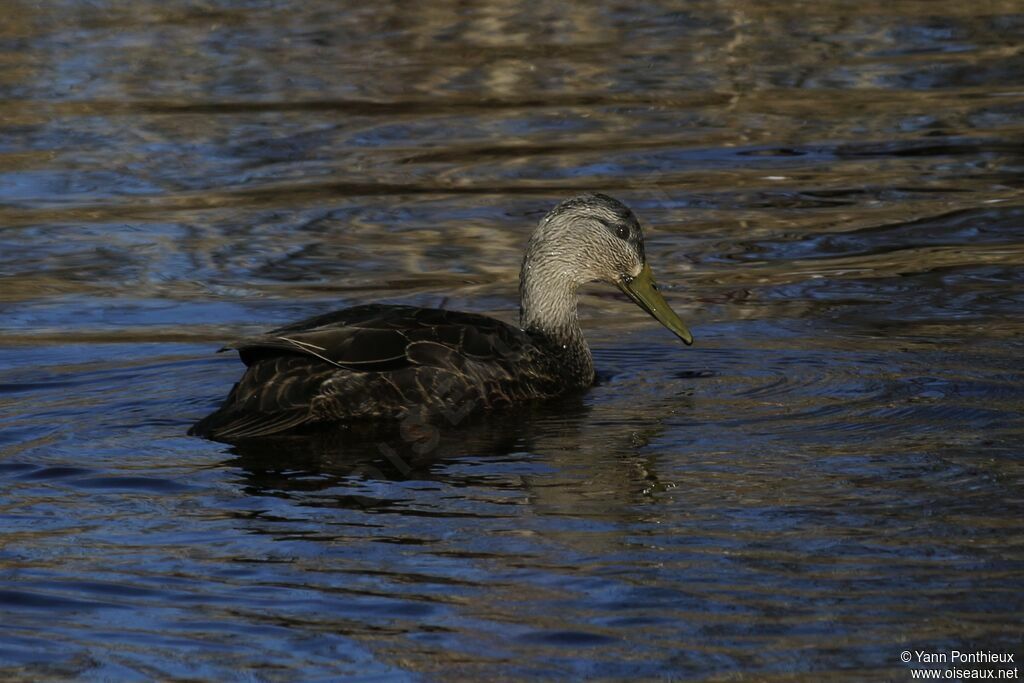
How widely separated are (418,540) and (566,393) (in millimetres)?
2794

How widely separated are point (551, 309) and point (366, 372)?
165cm

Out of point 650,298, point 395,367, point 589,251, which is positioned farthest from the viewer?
point 589,251

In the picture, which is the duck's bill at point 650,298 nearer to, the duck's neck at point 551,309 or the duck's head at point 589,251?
the duck's head at point 589,251

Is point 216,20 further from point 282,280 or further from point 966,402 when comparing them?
point 966,402

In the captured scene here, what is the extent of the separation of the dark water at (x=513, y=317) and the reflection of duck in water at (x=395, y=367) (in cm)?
19

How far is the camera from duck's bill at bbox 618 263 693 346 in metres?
9.72

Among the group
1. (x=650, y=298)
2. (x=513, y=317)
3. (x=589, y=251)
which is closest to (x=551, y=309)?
(x=589, y=251)

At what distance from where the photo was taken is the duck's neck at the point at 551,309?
9.77 metres

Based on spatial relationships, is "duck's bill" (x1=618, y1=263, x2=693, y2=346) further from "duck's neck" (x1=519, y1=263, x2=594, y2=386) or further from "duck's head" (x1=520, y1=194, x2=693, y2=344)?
"duck's neck" (x1=519, y1=263, x2=594, y2=386)

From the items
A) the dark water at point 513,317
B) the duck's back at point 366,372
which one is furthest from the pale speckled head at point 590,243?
the duck's back at point 366,372

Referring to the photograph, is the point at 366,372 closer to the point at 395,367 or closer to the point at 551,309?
the point at 395,367

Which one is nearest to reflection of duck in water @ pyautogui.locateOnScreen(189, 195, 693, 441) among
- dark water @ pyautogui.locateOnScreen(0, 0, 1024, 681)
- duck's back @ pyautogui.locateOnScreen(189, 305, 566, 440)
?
duck's back @ pyautogui.locateOnScreen(189, 305, 566, 440)

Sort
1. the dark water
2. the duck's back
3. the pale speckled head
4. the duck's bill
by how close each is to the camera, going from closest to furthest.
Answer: the dark water
the duck's back
the duck's bill
the pale speckled head

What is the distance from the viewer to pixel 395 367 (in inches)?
345
